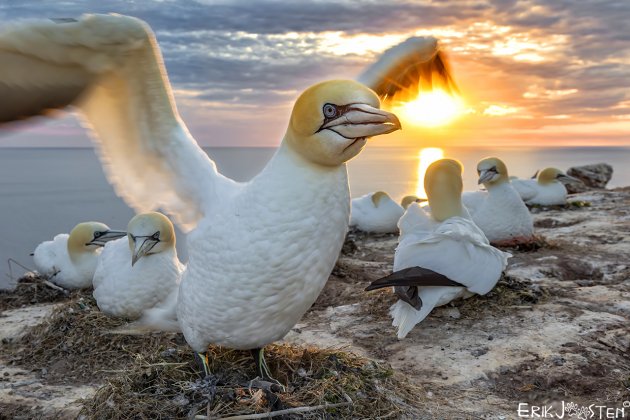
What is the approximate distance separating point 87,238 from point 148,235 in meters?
2.58

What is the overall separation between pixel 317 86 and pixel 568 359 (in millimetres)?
3058

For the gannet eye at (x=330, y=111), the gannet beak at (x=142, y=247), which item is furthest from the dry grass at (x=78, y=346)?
the gannet eye at (x=330, y=111)

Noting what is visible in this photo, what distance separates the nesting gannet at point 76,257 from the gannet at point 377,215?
4325 mm

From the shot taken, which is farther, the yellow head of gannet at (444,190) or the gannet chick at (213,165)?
the yellow head of gannet at (444,190)

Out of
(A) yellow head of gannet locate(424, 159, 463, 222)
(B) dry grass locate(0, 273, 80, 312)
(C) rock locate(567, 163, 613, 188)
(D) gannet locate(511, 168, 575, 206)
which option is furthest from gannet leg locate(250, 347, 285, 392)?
(C) rock locate(567, 163, 613, 188)

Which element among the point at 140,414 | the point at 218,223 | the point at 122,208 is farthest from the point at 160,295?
the point at 122,208

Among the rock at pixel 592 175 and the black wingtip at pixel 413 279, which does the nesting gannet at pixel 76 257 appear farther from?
the rock at pixel 592 175

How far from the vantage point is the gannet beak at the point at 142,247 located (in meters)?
5.73

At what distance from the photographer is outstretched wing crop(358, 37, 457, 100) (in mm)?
4375

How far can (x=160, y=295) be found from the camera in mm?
5844

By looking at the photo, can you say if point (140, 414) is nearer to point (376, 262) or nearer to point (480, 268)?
point (480, 268)

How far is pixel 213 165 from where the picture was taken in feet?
12.6

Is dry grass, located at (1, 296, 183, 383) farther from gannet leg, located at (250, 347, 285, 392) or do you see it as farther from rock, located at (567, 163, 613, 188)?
rock, located at (567, 163, 613, 188)

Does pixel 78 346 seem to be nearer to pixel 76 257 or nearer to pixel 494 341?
pixel 76 257
